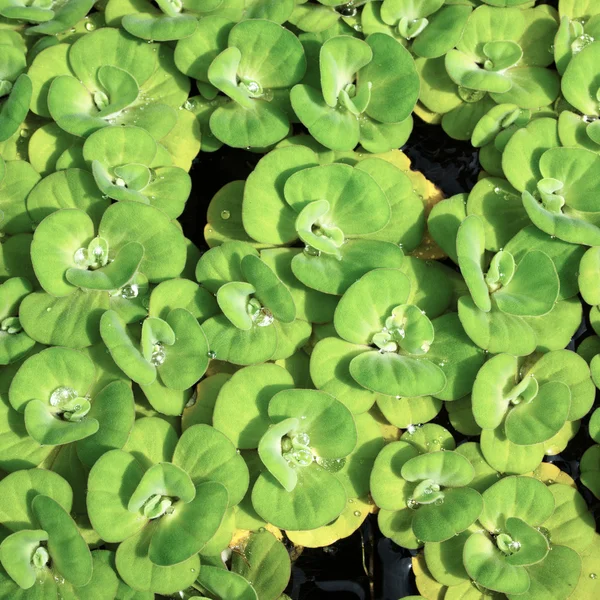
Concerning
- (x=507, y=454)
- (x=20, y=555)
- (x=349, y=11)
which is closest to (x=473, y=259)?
(x=507, y=454)

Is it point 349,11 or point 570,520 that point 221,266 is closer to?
point 349,11

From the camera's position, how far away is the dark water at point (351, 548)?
71.8 inches

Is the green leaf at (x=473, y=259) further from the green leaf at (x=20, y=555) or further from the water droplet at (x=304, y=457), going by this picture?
the green leaf at (x=20, y=555)

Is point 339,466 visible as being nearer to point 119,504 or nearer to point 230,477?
point 230,477

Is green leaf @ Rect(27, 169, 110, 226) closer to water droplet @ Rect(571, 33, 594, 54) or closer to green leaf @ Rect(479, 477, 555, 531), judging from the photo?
green leaf @ Rect(479, 477, 555, 531)

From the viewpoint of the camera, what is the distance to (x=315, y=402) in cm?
166

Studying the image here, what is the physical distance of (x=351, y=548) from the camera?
1.86 metres

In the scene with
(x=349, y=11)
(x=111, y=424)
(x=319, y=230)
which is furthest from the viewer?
(x=349, y=11)

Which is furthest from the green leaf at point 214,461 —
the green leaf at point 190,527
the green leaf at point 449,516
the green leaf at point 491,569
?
the green leaf at point 491,569

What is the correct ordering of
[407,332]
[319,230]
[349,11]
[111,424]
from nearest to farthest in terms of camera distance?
[111,424] < [407,332] < [319,230] < [349,11]

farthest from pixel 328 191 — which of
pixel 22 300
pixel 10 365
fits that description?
pixel 10 365

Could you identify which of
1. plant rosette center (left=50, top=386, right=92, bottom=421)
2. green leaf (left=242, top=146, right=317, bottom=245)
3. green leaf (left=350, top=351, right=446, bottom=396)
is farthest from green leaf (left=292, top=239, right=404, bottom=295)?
plant rosette center (left=50, top=386, right=92, bottom=421)

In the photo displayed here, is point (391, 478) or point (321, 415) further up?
point (321, 415)

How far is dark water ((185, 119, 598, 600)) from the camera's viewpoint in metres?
1.82
